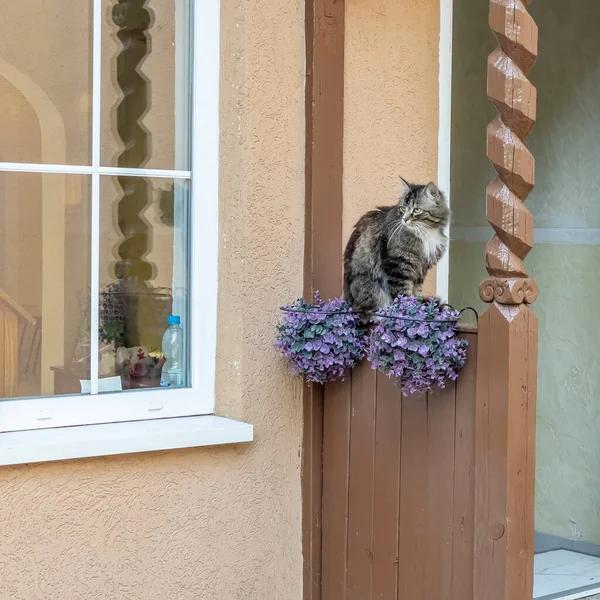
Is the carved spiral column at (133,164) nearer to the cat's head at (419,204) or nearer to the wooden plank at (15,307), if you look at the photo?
the wooden plank at (15,307)

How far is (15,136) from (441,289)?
1714mm

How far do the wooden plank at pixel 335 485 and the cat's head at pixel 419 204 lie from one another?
0.57 metres

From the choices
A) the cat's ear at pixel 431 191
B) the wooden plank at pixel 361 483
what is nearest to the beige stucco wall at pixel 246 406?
the wooden plank at pixel 361 483

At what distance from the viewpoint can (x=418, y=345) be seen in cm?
270

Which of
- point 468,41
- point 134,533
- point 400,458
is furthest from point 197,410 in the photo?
point 468,41

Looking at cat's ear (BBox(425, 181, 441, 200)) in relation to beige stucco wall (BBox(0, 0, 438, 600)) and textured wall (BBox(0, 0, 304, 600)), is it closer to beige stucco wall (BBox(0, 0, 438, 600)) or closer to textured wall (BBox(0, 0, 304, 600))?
beige stucco wall (BBox(0, 0, 438, 600))

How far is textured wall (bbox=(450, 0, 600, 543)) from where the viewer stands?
14.3 ft

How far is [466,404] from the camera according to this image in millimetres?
2742

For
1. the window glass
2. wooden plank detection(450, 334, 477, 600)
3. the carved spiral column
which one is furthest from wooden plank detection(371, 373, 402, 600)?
the window glass

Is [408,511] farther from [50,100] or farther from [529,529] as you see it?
[50,100]

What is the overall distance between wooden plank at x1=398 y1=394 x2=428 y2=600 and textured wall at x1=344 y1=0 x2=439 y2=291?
808mm

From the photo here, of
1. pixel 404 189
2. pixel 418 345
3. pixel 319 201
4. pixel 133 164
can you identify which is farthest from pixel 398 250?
pixel 133 164

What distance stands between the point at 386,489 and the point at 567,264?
189cm

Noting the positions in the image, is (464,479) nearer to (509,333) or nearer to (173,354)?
(509,333)
